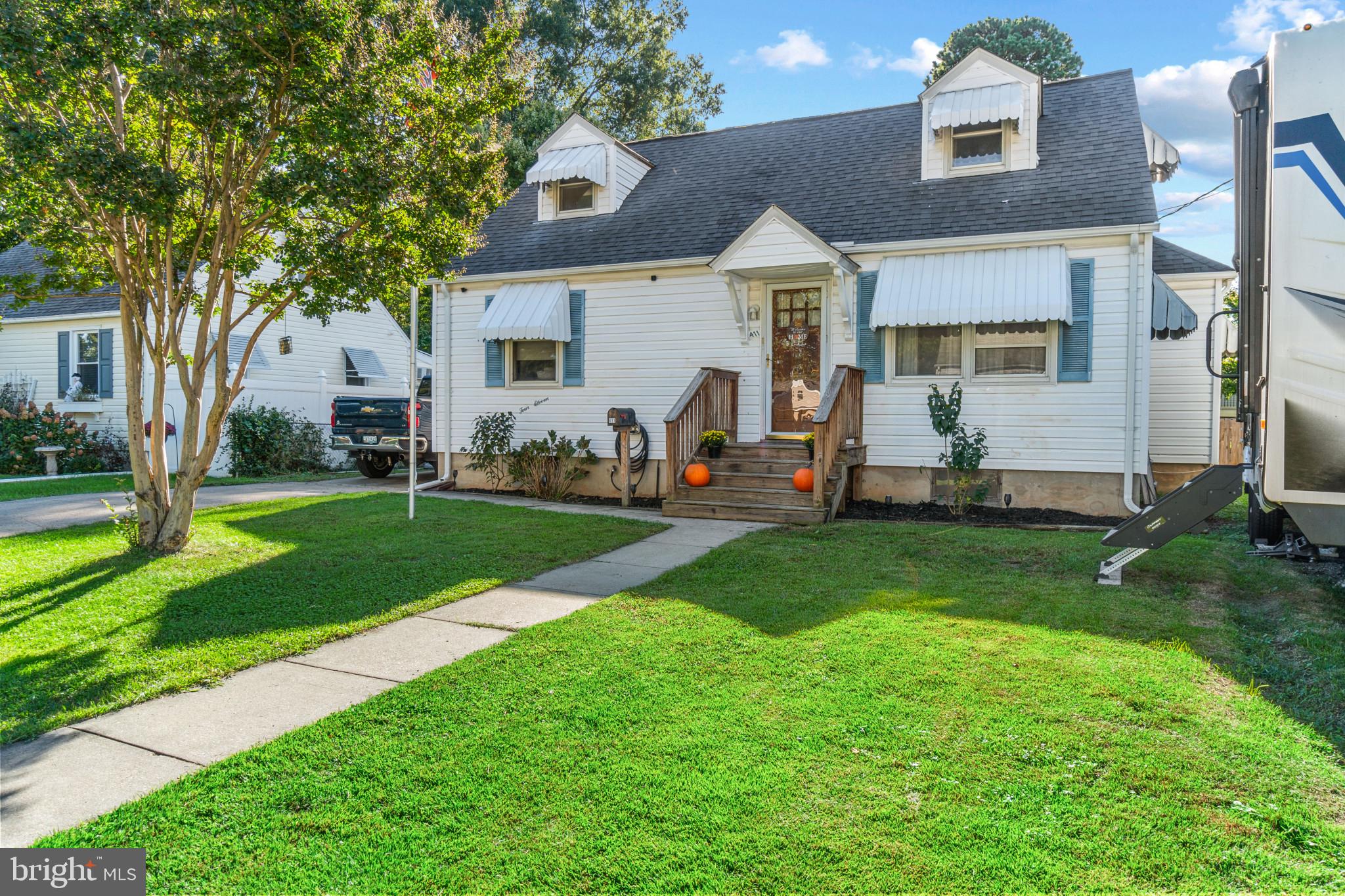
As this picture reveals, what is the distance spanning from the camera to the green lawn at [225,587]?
154 inches

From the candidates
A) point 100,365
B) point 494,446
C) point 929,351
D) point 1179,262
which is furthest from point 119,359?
point 1179,262

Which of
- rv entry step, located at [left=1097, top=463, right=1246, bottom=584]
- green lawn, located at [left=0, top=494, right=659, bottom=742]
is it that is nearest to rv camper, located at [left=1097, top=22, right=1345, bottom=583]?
rv entry step, located at [left=1097, top=463, right=1246, bottom=584]

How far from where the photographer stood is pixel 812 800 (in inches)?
107

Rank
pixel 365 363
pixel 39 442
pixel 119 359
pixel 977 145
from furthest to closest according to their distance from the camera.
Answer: pixel 365 363, pixel 119 359, pixel 39 442, pixel 977 145

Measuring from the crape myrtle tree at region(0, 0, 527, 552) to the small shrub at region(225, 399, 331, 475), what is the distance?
9144 mm

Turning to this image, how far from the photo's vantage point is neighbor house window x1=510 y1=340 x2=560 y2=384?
39.7 feet

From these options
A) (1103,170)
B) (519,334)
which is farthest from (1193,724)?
(519,334)

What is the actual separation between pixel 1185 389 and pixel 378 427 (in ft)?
40.5

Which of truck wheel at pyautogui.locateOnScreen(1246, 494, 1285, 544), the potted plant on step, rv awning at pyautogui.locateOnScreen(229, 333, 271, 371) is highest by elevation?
rv awning at pyautogui.locateOnScreen(229, 333, 271, 371)

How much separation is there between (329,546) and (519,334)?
504cm

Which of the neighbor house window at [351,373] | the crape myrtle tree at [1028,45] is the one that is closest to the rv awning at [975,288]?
the neighbor house window at [351,373]

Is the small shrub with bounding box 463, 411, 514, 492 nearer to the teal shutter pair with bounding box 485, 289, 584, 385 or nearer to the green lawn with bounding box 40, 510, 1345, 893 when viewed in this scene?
the teal shutter pair with bounding box 485, 289, 584, 385

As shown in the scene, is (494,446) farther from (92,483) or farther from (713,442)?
(92,483)

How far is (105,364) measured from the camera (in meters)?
16.1
